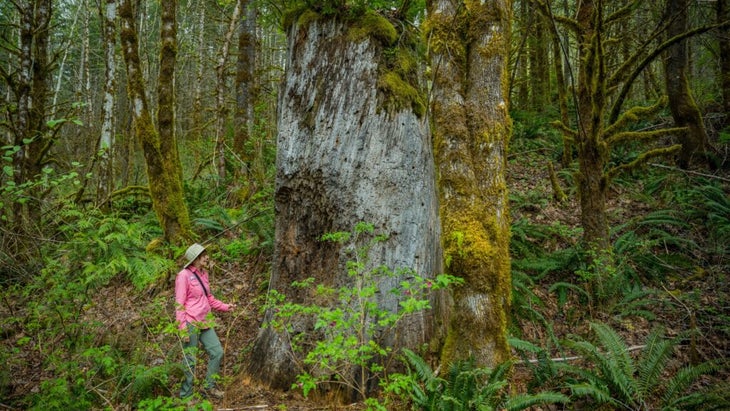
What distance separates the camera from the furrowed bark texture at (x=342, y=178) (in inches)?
160

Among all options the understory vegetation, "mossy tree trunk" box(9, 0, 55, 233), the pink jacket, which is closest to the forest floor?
the understory vegetation

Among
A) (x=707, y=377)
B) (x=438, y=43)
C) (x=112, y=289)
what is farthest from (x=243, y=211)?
(x=707, y=377)

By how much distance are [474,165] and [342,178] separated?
1411 millimetres

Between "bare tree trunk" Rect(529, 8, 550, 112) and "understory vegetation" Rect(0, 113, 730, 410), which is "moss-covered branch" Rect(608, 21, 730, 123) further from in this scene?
"bare tree trunk" Rect(529, 8, 550, 112)

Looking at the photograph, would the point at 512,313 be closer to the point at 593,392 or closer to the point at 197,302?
the point at 593,392

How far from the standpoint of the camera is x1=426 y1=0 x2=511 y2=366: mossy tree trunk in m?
3.29

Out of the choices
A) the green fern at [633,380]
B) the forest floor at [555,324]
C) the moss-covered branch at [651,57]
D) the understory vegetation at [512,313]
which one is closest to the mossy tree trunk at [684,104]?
the understory vegetation at [512,313]

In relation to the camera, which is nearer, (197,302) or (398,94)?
(398,94)

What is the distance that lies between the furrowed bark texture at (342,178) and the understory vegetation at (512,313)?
0.47 m

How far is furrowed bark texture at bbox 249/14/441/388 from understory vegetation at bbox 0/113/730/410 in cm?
47

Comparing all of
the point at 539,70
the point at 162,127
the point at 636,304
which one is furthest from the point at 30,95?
the point at 539,70

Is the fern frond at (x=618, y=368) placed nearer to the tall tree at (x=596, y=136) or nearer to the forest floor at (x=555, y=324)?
the forest floor at (x=555, y=324)

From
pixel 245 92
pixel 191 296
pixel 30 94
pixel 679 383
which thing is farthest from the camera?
pixel 245 92

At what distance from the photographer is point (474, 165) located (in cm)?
345
